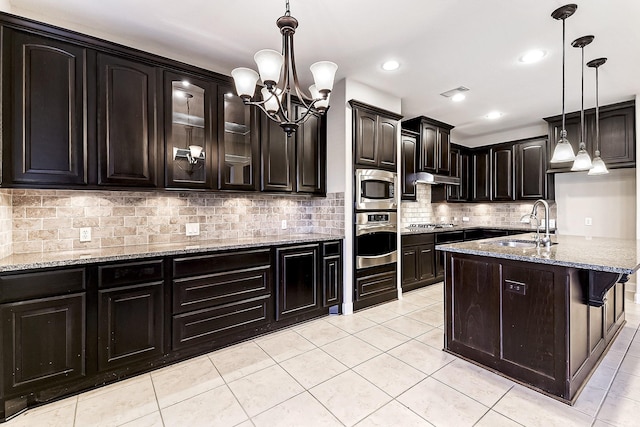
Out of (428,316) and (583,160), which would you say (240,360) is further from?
(583,160)

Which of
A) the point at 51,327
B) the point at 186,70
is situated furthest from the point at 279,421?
the point at 186,70

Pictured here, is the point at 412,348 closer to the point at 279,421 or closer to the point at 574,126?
the point at 279,421

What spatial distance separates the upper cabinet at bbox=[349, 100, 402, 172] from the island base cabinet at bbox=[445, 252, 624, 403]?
163cm

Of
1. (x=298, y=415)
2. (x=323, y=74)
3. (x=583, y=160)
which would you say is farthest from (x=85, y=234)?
(x=583, y=160)

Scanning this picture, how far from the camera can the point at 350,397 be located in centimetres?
196

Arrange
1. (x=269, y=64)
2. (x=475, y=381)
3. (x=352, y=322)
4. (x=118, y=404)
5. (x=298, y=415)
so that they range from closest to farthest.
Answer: (x=269, y=64) < (x=298, y=415) < (x=118, y=404) < (x=475, y=381) < (x=352, y=322)

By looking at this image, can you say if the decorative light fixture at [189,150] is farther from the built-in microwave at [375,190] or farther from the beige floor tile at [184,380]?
the built-in microwave at [375,190]

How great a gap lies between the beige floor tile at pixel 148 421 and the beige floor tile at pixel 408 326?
7.14 feet

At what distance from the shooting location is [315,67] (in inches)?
71.1

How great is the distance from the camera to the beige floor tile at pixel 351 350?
2451mm

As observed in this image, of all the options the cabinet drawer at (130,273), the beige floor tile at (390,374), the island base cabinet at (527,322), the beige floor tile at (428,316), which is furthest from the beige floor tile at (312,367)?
the beige floor tile at (428,316)

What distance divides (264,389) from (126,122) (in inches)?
91.2

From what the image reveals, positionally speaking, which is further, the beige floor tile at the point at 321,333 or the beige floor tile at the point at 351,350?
the beige floor tile at the point at 321,333

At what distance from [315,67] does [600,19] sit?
7.84ft
